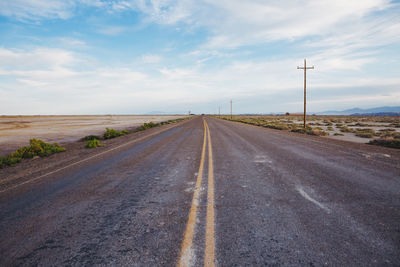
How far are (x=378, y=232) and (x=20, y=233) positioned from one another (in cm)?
501

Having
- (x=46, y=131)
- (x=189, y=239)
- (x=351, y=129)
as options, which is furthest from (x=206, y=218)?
(x=351, y=129)

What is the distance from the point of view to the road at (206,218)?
2.31 metres

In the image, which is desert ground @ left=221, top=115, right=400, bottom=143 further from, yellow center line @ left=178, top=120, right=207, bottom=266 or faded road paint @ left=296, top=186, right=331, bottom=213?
yellow center line @ left=178, top=120, right=207, bottom=266

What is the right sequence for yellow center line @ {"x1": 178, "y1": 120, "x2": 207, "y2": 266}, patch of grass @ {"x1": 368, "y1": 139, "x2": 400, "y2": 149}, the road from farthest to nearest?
patch of grass @ {"x1": 368, "y1": 139, "x2": 400, "y2": 149} < the road < yellow center line @ {"x1": 178, "y1": 120, "x2": 207, "y2": 266}

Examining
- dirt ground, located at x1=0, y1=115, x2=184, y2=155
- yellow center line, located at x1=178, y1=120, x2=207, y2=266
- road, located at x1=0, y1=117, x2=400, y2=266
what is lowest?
road, located at x1=0, y1=117, x2=400, y2=266

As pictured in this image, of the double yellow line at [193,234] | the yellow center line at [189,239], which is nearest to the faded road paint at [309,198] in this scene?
the double yellow line at [193,234]

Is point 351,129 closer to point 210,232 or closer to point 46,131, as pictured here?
point 210,232

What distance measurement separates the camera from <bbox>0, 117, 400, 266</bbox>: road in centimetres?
231

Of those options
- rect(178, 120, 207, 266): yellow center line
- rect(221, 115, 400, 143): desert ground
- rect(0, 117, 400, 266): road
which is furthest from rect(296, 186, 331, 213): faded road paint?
rect(221, 115, 400, 143): desert ground

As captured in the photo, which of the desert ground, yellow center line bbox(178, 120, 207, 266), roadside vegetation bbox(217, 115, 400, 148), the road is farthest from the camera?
the desert ground

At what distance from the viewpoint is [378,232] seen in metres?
2.69

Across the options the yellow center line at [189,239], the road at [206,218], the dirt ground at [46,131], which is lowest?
the road at [206,218]

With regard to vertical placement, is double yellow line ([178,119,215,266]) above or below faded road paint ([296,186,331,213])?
above

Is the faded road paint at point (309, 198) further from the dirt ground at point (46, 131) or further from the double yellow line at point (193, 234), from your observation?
the dirt ground at point (46, 131)
